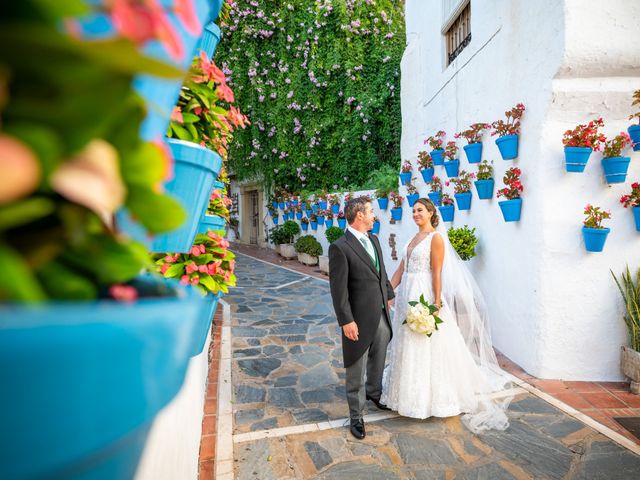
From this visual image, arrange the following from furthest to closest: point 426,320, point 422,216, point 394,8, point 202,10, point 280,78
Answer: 1. point 280,78
2. point 394,8
3. point 422,216
4. point 426,320
5. point 202,10

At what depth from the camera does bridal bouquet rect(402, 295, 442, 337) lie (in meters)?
3.13

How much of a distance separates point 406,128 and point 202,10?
25.5ft

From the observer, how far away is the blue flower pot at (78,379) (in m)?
0.22

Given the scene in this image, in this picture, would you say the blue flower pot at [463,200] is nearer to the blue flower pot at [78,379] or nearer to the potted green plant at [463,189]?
the potted green plant at [463,189]

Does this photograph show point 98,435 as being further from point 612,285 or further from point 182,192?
point 612,285

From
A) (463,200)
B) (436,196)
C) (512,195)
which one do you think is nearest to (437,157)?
(436,196)

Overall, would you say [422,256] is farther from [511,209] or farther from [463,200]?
[463,200]

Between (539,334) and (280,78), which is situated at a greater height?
(280,78)

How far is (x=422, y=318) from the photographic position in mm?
3143

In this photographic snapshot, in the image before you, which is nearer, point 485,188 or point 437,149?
point 485,188

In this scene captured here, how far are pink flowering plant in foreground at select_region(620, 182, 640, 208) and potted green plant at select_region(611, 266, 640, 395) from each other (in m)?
0.65

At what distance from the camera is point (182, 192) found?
95 centimetres

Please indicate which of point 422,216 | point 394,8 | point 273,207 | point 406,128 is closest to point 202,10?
point 422,216

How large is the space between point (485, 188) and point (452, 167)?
35.2 inches
